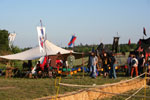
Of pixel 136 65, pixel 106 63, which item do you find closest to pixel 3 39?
pixel 106 63

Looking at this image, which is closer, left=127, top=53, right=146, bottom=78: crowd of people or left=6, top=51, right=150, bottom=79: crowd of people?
left=6, top=51, right=150, bottom=79: crowd of people

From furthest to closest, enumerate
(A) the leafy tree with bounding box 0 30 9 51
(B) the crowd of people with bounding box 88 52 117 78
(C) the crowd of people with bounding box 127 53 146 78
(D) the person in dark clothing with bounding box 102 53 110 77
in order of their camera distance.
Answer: (A) the leafy tree with bounding box 0 30 9 51 < (D) the person in dark clothing with bounding box 102 53 110 77 < (C) the crowd of people with bounding box 127 53 146 78 < (B) the crowd of people with bounding box 88 52 117 78

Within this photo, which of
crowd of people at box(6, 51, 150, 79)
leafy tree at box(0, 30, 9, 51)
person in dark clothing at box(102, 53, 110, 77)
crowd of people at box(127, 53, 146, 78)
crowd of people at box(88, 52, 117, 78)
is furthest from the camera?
leafy tree at box(0, 30, 9, 51)

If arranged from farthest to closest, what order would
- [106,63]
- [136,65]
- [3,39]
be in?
[3,39] → [106,63] → [136,65]

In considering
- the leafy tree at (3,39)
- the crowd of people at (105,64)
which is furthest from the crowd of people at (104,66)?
the leafy tree at (3,39)

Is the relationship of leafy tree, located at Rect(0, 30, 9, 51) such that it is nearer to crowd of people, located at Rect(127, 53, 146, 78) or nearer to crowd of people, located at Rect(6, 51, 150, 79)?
crowd of people, located at Rect(6, 51, 150, 79)

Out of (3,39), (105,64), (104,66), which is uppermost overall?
(3,39)

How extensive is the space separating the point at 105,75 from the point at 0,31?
39.1 meters

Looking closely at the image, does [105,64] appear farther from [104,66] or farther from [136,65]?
[136,65]

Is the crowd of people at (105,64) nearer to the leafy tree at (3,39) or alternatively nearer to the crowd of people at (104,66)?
the crowd of people at (104,66)

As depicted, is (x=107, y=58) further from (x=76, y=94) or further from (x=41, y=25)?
(x=76, y=94)

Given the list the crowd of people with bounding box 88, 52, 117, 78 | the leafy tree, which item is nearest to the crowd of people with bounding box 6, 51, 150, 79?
the crowd of people with bounding box 88, 52, 117, 78

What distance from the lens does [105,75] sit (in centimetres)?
1695

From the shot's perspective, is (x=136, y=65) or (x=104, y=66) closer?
(x=136, y=65)
